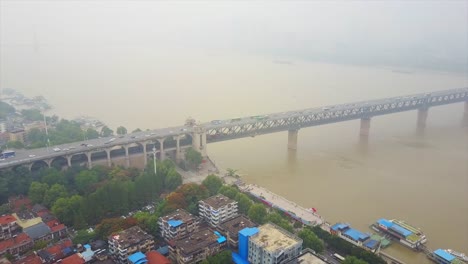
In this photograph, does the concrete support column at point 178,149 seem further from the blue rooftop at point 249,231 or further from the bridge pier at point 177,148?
the blue rooftop at point 249,231

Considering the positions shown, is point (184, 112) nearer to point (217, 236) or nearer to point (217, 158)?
point (217, 158)

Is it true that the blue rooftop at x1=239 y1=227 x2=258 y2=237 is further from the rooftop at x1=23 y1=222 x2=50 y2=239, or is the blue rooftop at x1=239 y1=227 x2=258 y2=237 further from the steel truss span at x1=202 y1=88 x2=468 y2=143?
the steel truss span at x1=202 y1=88 x2=468 y2=143

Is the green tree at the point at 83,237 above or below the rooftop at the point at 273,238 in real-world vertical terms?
below

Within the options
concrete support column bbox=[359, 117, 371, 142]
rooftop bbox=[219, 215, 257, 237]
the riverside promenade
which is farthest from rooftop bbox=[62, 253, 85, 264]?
concrete support column bbox=[359, 117, 371, 142]

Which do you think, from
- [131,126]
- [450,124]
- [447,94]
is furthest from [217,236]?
[447,94]

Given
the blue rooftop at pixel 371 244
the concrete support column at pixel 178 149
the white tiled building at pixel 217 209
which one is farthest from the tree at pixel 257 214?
the concrete support column at pixel 178 149

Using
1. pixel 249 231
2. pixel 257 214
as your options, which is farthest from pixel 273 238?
pixel 257 214
